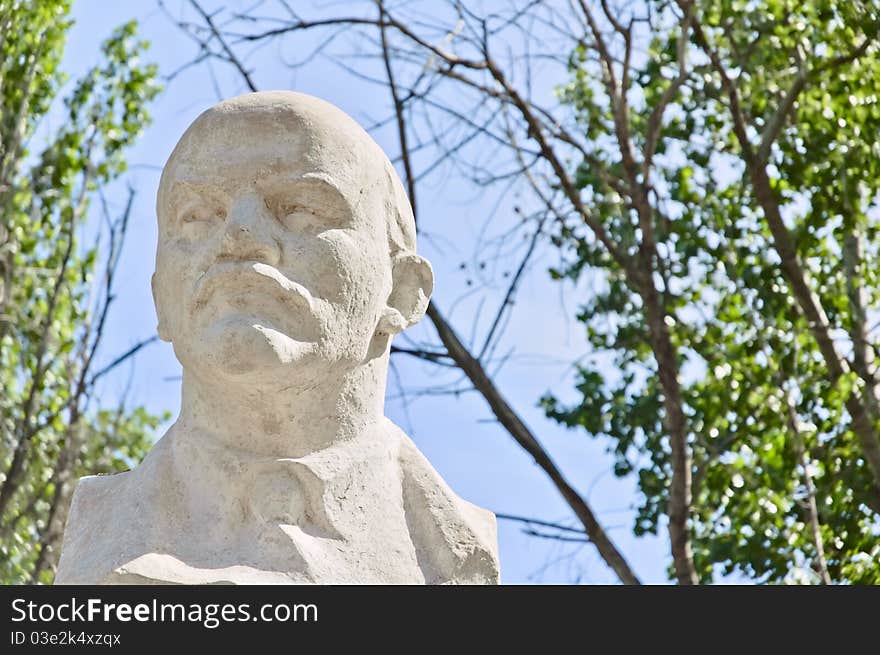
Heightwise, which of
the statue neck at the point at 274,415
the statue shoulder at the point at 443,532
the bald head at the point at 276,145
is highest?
the bald head at the point at 276,145

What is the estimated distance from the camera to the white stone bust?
3457mm

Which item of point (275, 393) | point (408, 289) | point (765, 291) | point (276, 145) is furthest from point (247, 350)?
point (765, 291)

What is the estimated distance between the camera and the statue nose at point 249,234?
3.50 meters

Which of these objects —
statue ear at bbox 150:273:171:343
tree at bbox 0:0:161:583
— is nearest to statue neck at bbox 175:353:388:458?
statue ear at bbox 150:273:171:343

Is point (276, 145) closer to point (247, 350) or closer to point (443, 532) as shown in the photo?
point (247, 350)

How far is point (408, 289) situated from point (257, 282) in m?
0.55

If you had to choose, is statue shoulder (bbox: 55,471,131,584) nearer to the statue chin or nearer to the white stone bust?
the white stone bust

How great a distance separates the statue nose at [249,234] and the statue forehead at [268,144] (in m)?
0.09

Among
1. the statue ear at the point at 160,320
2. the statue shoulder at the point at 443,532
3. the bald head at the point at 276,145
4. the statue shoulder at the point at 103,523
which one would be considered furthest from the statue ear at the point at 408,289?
the statue shoulder at the point at 103,523

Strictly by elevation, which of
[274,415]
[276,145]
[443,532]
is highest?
[276,145]

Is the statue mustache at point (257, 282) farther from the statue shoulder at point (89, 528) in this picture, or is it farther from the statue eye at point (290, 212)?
the statue shoulder at point (89, 528)

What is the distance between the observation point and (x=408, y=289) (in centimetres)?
392
